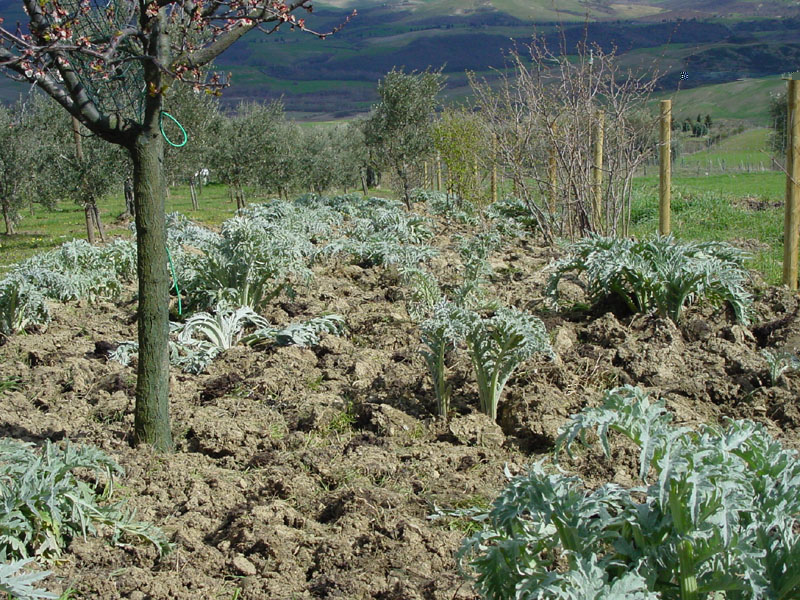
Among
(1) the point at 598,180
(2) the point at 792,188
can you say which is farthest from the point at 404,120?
(2) the point at 792,188

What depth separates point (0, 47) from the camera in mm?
3354

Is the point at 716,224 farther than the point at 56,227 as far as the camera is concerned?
No

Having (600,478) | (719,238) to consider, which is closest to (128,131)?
(600,478)

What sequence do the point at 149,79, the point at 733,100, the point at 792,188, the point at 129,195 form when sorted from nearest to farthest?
the point at 149,79 < the point at 792,188 < the point at 129,195 < the point at 733,100

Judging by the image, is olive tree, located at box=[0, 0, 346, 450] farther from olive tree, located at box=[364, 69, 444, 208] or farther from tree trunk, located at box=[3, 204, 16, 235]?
tree trunk, located at box=[3, 204, 16, 235]

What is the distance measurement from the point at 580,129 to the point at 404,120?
1126cm

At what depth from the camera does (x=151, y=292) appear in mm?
4098

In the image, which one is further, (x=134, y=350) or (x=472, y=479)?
(x=134, y=350)

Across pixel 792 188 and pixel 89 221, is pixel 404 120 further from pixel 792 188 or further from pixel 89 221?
pixel 792 188

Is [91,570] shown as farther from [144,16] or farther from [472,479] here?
[144,16]

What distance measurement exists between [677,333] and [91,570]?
4450 mm

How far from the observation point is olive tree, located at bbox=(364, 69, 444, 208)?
20.2m

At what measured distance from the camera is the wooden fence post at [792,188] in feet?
22.6

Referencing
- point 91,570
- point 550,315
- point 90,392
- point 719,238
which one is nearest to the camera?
point 91,570
